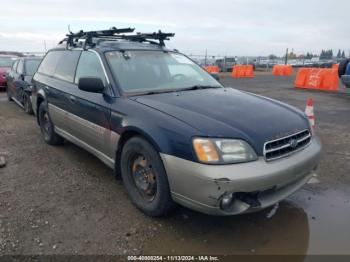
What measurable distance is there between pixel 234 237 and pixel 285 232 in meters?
0.52

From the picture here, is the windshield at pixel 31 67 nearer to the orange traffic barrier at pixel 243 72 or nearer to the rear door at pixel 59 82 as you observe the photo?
the rear door at pixel 59 82

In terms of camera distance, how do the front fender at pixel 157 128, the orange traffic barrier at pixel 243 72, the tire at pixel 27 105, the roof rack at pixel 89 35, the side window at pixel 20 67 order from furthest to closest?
the orange traffic barrier at pixel 243 72 → the side window at pixel 20 67 → the tire at pixel 27 105 → the roof rack at pixel 89 35 → the front fender at pixel 157 128

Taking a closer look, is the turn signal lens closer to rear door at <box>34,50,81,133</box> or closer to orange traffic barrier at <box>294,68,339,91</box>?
rear door at <box>34,50,81,133</box>

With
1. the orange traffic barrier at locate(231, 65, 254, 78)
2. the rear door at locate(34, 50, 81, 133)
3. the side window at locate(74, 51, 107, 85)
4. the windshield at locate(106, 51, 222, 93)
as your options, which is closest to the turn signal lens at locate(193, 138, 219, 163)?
the windshield at locate(106, 51, 222, 93)

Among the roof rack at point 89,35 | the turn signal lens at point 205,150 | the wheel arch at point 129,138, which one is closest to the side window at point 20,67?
the roof rack at point 89,35

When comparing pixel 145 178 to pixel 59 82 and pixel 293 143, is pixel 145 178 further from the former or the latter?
pixel 59 82

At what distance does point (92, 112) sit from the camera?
3900 mm

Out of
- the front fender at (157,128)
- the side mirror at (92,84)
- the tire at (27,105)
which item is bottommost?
the tire at (27,105)

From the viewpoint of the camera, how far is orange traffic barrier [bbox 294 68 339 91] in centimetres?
1401

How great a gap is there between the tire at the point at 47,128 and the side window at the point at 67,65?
2.54ft

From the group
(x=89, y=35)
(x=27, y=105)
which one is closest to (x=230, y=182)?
(x=89, y=35)

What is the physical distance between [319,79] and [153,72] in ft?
41.1

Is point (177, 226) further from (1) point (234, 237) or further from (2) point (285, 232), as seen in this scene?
(2) point (285, 232)

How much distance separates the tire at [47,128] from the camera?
5496 mm
